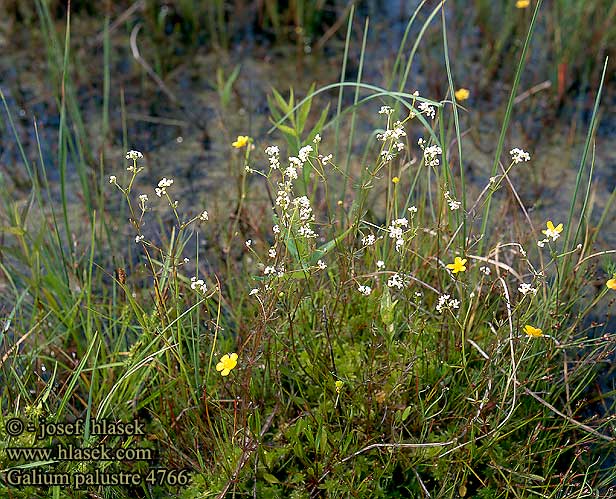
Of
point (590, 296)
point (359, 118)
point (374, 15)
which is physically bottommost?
point (590, 296)

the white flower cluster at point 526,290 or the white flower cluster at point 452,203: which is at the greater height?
the white flower cluster at point 452,203

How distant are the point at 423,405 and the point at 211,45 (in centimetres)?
214

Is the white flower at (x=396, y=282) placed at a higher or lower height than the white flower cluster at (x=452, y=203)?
lower

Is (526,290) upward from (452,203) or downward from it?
downward

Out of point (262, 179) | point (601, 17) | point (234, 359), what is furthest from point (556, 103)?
point (234, 359)

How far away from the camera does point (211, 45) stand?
3113 mm

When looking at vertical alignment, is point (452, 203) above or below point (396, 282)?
above

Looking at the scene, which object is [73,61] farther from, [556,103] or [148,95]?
[556,103]

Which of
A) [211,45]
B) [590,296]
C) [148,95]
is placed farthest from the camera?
[211,45]

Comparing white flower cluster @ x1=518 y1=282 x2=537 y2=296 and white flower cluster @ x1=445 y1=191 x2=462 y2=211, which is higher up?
white flower cluster @ x1=445 y1=191 x2=462 y2=211

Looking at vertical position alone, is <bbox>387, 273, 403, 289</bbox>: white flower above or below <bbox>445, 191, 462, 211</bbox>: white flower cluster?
below

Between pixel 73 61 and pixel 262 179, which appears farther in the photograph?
pixel 73 61

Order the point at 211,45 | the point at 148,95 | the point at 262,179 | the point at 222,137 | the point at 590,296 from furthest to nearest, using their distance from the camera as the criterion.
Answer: the point at 211,45 < the point at 148,95 < the point at 222,137 < the point at 262,179 < the point at 590,296

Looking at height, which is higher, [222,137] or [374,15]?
[374,15]
